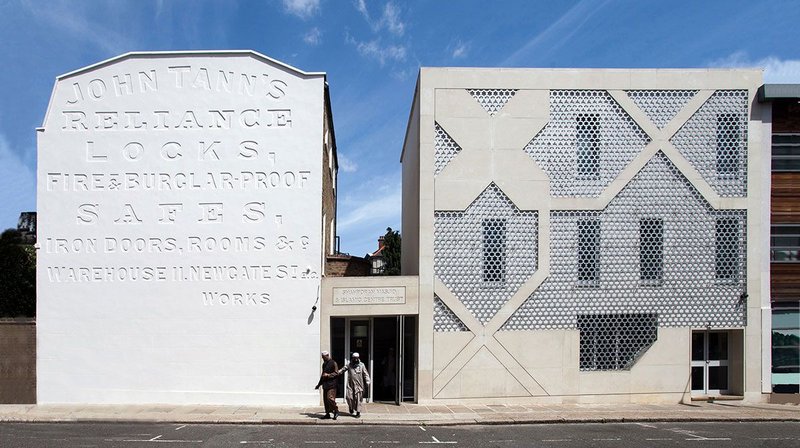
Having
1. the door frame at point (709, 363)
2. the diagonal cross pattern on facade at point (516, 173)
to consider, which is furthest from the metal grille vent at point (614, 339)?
the door frame at point (709, 363)

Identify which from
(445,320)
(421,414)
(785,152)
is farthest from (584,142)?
(421,414)

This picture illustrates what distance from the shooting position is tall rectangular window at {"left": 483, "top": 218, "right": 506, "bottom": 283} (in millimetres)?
15031

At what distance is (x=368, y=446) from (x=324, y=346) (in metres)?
4.56

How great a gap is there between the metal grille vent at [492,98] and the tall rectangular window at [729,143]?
5.62 metres

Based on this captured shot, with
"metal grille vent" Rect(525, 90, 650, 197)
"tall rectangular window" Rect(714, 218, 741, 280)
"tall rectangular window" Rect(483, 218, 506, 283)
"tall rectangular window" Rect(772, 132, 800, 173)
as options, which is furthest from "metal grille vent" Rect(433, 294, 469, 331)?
"tall rectangular window" Rect(772, 132, 800, 173)

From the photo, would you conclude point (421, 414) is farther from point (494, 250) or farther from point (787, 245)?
point (787, 245)

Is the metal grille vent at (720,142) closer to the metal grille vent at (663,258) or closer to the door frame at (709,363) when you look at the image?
the metal grille vent at (663,258)

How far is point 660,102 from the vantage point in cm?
1537

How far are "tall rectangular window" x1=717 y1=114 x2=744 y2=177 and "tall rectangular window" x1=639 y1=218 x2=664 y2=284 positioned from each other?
2283 millimetres

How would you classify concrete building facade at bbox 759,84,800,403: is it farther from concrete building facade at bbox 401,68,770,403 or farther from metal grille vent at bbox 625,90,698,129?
metal grille vent at bbox 625,90,698,129

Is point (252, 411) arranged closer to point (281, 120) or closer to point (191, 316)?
point (191, 316)

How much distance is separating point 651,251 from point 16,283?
21914 millimetres

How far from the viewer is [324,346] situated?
14703 millimetres

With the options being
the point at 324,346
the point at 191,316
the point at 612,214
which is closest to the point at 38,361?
the point at 191,316
